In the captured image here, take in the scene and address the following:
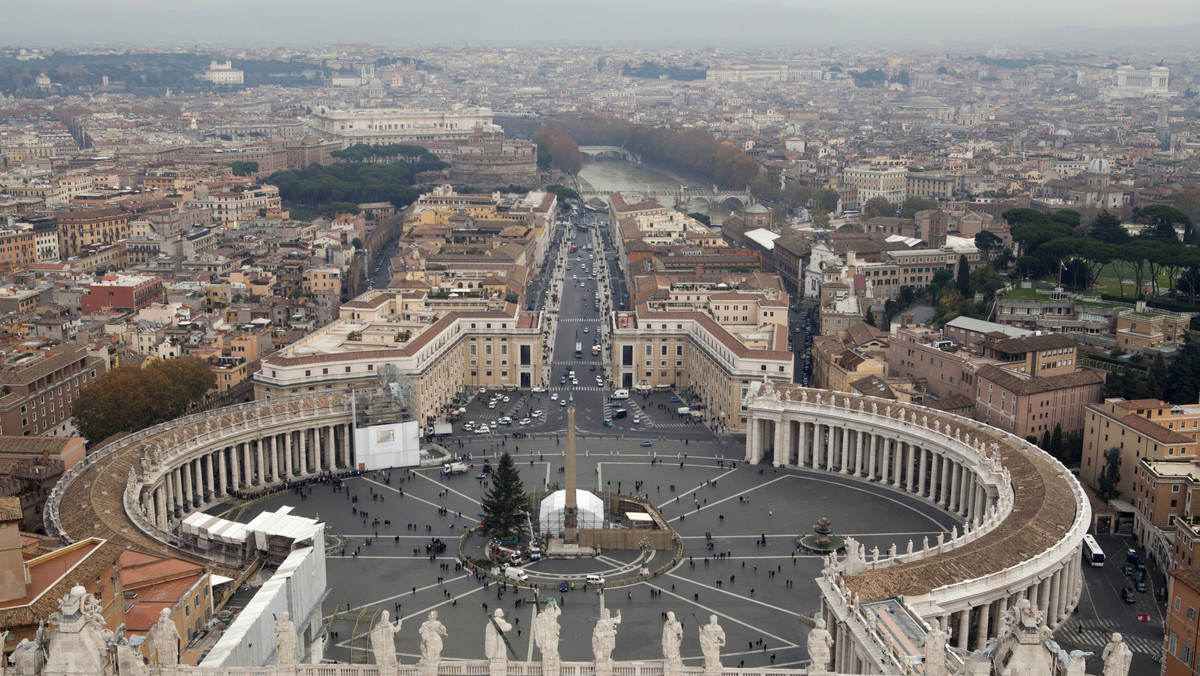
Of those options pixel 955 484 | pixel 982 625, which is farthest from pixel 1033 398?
pixel 982 625

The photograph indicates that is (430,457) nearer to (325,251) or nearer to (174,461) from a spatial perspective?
(174,461)

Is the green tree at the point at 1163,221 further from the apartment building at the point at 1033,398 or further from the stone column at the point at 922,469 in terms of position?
the stone column at the point at 922,469

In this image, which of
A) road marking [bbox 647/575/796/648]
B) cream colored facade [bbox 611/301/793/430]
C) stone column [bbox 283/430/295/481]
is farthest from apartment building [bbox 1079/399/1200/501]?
stone column [bbox 283/430/295/481]

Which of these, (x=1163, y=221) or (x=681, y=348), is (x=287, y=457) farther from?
(x=1163, y=221)

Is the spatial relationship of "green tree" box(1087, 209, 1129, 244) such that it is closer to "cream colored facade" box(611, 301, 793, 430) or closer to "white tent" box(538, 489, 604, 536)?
"cream colored facade" box(611, 301, 793, 430)

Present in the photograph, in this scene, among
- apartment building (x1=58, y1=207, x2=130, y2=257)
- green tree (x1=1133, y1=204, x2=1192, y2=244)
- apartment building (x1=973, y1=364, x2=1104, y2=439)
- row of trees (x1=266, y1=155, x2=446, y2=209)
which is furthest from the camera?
row of trees (x1=266, y1=155, x2=446, y2=209)
